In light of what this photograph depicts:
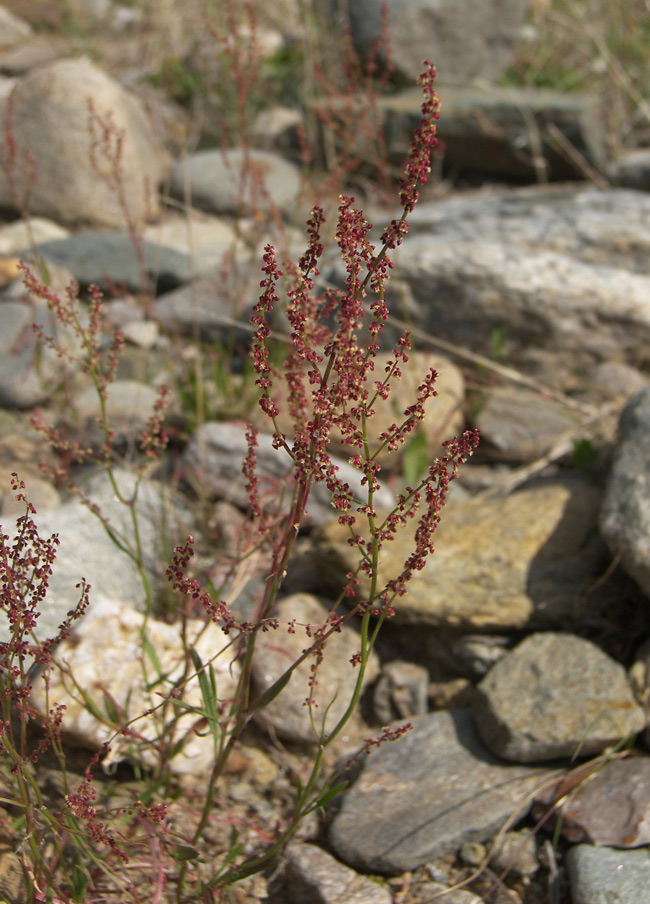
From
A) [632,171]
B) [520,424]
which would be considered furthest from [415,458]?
[632,171]

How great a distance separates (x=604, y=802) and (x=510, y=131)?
5.21 metres

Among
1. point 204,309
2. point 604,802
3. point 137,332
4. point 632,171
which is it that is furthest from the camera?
point 632,171

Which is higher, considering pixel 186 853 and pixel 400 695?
pixel 400 695

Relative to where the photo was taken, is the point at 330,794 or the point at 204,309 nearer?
the point at 330,794

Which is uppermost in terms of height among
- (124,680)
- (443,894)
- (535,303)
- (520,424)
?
(535,303)

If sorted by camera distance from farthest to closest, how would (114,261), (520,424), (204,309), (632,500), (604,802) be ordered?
1. (114,261)
2. (204,309)
3. (520,424)
4. (632,500)
5. (604,802)

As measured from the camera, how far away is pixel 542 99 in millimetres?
6488

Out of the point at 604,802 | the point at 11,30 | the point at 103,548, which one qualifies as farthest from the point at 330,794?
the point at 11,30

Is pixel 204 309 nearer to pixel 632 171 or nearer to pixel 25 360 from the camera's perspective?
pixel 25 360

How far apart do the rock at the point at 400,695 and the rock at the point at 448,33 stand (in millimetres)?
6017

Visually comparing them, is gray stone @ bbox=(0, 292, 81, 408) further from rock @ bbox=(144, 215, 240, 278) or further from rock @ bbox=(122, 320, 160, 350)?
rock @ bbox=(144, 215, 240, 278)

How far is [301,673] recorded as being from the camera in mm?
2801

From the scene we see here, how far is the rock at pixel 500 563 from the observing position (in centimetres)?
287

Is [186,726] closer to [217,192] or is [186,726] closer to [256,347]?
[256,347]
